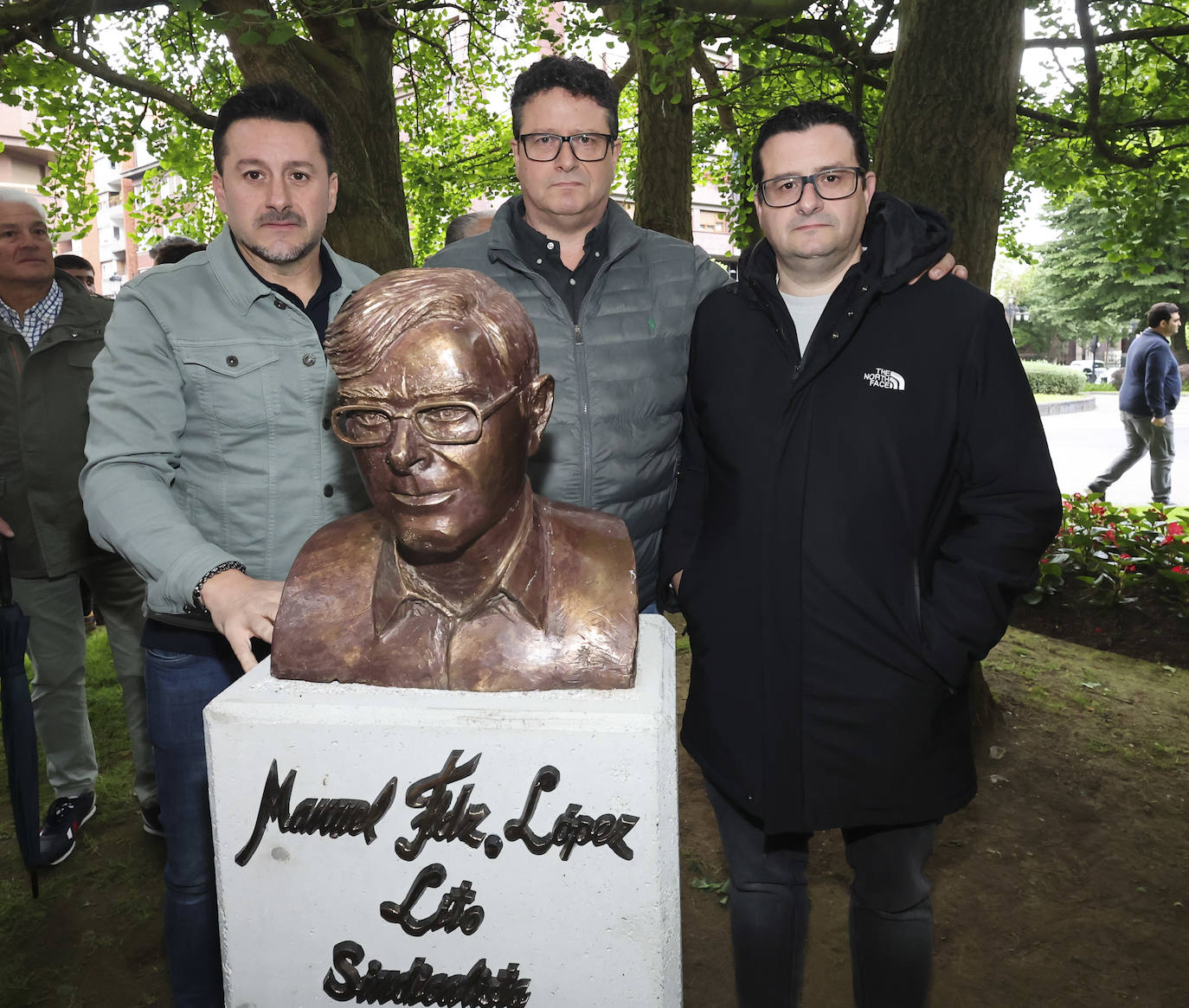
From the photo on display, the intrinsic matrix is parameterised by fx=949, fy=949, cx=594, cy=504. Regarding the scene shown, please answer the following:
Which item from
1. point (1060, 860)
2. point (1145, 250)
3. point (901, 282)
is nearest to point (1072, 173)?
point (1145, 250)

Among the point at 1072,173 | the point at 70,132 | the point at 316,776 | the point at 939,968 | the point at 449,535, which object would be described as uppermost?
the point at 70,132

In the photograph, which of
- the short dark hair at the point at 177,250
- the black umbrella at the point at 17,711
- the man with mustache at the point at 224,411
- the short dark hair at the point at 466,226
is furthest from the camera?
the short dark hair at the point at 177,250

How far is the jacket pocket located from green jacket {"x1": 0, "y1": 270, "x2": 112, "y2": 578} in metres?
2.12

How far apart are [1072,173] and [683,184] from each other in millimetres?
2856

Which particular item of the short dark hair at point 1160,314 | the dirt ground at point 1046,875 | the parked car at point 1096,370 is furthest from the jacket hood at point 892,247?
the parked car at point 1096,370

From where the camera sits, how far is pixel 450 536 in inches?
73.1

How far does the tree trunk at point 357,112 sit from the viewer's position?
5.12 m

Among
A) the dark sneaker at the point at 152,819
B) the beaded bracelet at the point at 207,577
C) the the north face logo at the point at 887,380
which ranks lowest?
the dark sneaker at the point at 152,819

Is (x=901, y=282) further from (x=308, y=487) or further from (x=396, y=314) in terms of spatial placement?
(x=308, y=487)

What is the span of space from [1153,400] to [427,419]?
9.51 metres

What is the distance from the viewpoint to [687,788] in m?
4.51

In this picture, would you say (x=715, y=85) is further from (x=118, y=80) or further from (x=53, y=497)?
(x=53, y=497)

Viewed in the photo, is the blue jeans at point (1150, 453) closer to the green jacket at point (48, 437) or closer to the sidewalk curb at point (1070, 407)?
the green jacket at point (48, 437)

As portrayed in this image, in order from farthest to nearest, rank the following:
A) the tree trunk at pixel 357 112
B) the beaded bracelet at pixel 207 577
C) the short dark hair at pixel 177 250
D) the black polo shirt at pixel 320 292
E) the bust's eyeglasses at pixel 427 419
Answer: the tree trunk at pixel 357 112
the short dark hair at pixel 177 250
the black polo shirt at pixel 320 292
the beaded bracelet at pixel 207 577
the bust's eyeglasses at pixel 427 419
